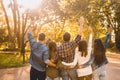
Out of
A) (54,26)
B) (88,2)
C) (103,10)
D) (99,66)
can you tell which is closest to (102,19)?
(103,10)

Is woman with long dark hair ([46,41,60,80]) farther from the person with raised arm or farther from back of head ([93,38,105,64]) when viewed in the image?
back of head ([93,38,105,64])

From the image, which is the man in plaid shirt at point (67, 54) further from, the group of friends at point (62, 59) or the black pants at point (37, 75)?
the black pants at point (37, 75)

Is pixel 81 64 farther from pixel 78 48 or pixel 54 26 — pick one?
pixel 54 26

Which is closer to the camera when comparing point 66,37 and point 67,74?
point 66,37

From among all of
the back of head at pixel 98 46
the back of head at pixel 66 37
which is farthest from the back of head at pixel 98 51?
the back of head at pixel 66 37

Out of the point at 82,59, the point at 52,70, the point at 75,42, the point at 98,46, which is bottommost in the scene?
the point at 52,70

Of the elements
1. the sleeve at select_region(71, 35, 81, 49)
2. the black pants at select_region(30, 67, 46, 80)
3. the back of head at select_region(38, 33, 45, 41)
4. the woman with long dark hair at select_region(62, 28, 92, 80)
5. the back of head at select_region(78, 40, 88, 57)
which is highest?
the back of head at select_region(38, 33, 45, 41)

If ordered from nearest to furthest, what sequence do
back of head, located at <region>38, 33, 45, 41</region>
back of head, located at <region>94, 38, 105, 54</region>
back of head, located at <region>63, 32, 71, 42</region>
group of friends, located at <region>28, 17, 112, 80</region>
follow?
back of head, located at <region>63, 32, 71, 42</region> < group of friends, located at <region>28, 17, 112, 80</region> < back of head, located at <region>38, 33, 45, 41</region> < back of head, located at <region>94, 38, 105, 54</region>

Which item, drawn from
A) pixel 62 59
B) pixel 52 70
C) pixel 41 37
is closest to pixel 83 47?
pixel 62 59

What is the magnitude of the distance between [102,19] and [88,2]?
30.6ft

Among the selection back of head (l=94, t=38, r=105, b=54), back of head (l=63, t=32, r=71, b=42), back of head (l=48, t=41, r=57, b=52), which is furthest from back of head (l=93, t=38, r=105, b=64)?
back of head (l=48, t=41, r=57, b=52)

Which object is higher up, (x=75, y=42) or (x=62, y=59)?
(x=75, y=42)

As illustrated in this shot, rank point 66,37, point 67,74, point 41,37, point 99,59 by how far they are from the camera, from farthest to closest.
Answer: point 99,59, point 41,37, point 67,74, point 66,37

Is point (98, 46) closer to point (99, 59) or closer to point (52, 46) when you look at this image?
point (99, 59)
